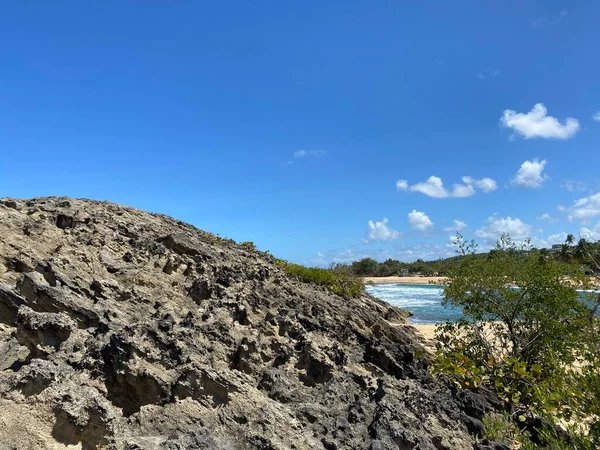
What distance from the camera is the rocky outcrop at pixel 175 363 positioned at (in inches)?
268

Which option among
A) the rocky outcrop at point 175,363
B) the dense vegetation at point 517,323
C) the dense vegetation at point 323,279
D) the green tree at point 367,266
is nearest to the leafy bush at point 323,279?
the dense vegetation at point 323,279

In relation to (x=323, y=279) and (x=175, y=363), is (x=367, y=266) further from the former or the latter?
Result: (x=175, y=363)

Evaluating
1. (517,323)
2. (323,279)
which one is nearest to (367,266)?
(323,279)

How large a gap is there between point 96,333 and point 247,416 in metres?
3.45

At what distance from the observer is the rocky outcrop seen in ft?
22.3

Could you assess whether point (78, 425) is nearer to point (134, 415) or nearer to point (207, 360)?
point (134, 415)

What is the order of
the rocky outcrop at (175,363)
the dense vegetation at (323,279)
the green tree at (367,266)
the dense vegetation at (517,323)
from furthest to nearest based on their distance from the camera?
1. the green tree at (367,266)
2. the dense vegetation at (323,279)
3. the dense vegetation at (517,323)
4. the rocky outcrop at (175,363)

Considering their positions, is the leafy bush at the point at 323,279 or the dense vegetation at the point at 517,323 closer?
the dense vegetation at the point at 517,323

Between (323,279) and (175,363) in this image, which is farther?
(323,279)

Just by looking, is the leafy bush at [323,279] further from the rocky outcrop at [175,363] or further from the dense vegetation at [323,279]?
the rocky outcrop at [175,363]

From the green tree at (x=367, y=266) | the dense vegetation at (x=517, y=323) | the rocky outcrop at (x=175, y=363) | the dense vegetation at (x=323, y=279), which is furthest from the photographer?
the green tree at (x=367, y=266)

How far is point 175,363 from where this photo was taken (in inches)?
325

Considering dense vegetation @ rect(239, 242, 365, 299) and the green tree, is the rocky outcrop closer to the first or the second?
dense vegetation @ rect(239, 242, 365, 299)

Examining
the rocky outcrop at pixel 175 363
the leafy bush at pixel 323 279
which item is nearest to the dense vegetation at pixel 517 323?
the rocky outcrop at pixel 175 363
